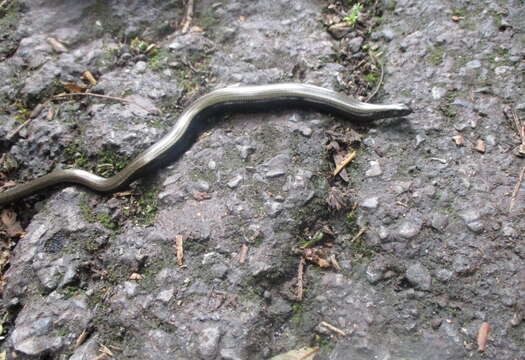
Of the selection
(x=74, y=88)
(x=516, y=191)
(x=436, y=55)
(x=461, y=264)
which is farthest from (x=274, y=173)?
(x=74, y=88)

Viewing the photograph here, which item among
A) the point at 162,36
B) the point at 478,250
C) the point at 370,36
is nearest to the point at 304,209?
the point at 478,250

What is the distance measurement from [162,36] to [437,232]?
2.79m

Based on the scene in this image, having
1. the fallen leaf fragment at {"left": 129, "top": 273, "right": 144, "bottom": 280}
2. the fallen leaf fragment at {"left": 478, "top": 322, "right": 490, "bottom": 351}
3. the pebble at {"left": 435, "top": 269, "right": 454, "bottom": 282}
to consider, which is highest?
the fallen leaf fragment at {"left": 129, "top": 273, "right": 144, "bottom": 280}

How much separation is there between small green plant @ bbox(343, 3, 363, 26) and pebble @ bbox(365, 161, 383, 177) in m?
1.40

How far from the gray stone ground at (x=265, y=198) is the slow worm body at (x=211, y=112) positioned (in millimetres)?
95

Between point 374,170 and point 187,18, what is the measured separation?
223cm

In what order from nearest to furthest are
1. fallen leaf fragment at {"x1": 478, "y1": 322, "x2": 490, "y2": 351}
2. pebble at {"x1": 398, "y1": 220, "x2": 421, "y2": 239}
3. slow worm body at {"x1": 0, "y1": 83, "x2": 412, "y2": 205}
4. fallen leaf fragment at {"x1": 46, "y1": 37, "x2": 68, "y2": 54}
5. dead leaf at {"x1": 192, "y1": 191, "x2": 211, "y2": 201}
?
fallen leaf fragment at {"x1": 478, "y1": 322, "x2": 490, "y2": 351}
pebble at {"x1": 398, "y1": 220, "x2": 421, "y2": 239}
dead leaf at {"x1": 192, "y1": 191, "x2": 211, "y2": 201}
slow worm body at {"x1": 0, "y1": 83, "x2": 412, "y2": 205}
fallen leaf fragment at {"x1": 46, "y1": 37, "x2": 68, "y2": 54}

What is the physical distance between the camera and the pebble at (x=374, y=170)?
2.66 meters

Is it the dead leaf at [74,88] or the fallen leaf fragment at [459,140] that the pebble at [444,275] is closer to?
the fallen leaf fragment at [459,140]

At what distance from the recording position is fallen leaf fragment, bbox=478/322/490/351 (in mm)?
2009

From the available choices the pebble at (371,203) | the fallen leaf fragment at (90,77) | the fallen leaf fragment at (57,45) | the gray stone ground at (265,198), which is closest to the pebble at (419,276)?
the gray stone ground at (265,198)

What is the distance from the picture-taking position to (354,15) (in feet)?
11.1

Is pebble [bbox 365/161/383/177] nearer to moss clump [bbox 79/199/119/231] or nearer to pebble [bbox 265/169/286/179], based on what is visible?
pebble [bbox 265/169/286/179]

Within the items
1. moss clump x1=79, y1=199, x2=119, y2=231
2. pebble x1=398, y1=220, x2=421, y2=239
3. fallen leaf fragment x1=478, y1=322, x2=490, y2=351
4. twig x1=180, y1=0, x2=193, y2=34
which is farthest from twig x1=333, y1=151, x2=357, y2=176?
twig x1=180, y1=0, x2=193, y2=34
